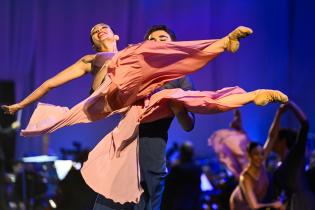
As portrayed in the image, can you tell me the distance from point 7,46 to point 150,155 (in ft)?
14.1

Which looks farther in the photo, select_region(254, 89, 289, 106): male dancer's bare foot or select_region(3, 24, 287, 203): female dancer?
select_region(3, 24, 287, 203): female dancer

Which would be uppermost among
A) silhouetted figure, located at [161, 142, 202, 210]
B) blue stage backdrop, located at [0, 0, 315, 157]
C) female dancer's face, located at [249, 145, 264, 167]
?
blue stage backdrop, located at [0, 0, 315, 157]

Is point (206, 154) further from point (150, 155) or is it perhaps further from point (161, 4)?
point (150, 155)

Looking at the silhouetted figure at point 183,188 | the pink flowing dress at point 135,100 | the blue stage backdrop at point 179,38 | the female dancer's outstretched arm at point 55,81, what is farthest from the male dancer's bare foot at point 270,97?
the blue stage backdrop at point 179,38

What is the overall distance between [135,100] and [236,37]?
0.46 metres

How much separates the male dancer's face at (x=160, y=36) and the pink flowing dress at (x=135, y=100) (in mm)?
202

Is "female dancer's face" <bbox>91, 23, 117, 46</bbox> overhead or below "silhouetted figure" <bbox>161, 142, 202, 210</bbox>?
overhead

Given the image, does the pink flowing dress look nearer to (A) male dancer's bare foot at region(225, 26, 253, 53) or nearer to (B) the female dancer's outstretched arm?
(A) male dancer's bare foot at region(225, 26, 253, 53)

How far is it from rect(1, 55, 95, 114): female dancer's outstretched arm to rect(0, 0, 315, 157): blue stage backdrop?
3.46 meters

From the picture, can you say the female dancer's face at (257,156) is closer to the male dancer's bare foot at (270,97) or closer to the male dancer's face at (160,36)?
the male dancer's face at (160,36)

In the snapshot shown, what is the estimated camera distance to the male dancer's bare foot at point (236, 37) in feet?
7.11

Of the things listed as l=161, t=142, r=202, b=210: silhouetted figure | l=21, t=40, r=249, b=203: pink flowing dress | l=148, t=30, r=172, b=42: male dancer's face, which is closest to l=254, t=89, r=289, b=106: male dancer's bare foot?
l=21, t=40, r=249, b=203: pink flowing dress

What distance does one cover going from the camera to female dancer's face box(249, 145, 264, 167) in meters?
4.03

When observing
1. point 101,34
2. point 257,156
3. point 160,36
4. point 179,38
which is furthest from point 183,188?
point 179,38
